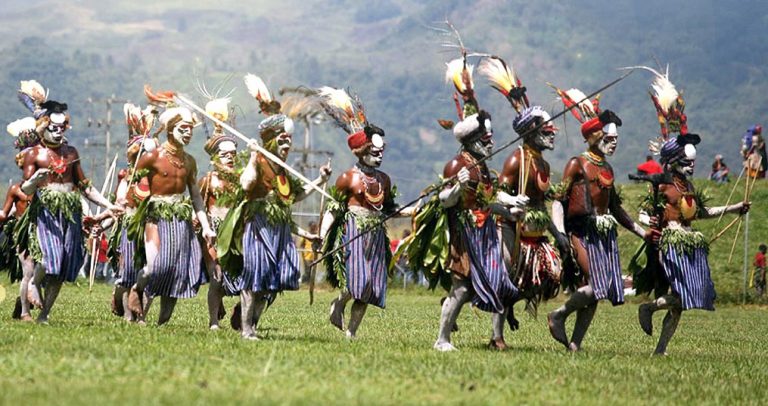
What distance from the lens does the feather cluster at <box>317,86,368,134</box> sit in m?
14.7

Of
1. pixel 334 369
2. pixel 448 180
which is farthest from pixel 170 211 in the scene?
pixel 334 369

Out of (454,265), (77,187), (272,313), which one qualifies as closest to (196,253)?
(77,187)

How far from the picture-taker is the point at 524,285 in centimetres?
1405

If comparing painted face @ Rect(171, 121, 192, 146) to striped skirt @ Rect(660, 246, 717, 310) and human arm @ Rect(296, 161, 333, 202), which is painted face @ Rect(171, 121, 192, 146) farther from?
striped skirt @ Rect(660, 246, 717, 310)

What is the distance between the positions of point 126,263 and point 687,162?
17.9 ft

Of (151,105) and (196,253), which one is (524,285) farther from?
(151,105)

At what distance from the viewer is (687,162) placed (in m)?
14.5

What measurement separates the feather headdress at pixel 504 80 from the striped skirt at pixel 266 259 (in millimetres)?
2235

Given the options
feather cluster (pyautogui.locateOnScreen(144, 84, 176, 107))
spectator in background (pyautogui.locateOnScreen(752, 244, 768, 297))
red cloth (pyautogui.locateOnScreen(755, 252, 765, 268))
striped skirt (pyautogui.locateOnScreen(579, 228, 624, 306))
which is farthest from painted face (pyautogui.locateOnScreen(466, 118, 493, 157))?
red cloth (pyautogui.locateOnScreen(755, 252, 765, 268))

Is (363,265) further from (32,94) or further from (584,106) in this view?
(32,94)

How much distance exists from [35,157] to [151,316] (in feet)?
13.7

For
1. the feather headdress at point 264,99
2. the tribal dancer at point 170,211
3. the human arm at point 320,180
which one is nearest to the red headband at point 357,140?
the human arm at point 320,180

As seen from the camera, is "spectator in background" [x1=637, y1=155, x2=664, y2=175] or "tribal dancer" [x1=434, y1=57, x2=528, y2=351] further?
"spectator in background" [x1=637, y1=155, x2=664, y2=175]

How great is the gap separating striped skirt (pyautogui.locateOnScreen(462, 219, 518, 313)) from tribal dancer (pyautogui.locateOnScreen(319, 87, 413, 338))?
103 cm
